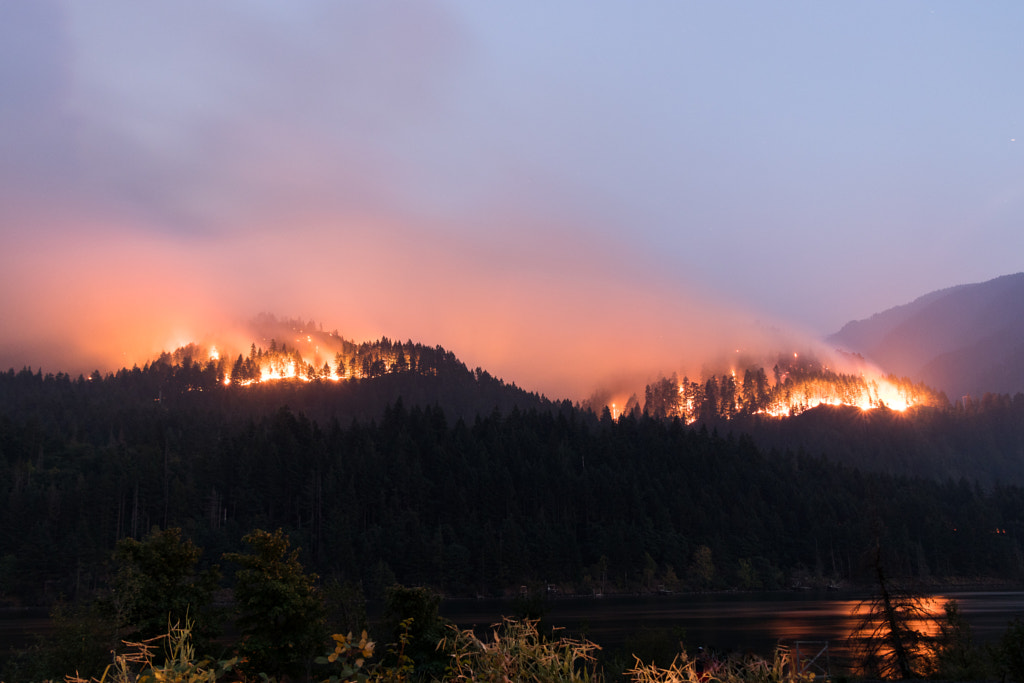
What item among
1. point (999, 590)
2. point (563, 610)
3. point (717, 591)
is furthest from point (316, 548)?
point (999, 590)

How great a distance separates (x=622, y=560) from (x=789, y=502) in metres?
61.6

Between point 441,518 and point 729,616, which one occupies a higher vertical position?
point 441,518

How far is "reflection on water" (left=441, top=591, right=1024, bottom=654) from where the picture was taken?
84438 millimetres

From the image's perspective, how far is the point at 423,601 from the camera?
40.0m

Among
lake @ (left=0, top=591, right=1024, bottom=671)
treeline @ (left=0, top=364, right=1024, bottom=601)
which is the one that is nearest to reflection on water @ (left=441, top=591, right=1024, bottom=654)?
Result: lake @ (left=0, top=591, right=1024, bottom=671)

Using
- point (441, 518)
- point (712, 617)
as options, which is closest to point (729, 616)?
point (712, 617)

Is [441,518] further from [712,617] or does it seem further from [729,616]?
[729,616]

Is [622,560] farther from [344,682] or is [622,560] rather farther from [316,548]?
[344,682]

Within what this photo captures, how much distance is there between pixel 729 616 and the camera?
368 ft

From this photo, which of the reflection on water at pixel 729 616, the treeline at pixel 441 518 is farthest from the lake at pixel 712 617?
the treeline at pixel 441 518

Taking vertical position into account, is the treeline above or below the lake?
above

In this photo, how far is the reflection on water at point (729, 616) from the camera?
84438 mm

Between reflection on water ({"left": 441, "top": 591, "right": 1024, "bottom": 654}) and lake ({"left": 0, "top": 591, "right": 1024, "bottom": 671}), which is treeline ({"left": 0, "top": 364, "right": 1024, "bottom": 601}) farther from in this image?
reflection on water ({"left": 441, "top": 591, "right": 1024, "bottom": 654})

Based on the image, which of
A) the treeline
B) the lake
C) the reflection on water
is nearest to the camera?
the lake
